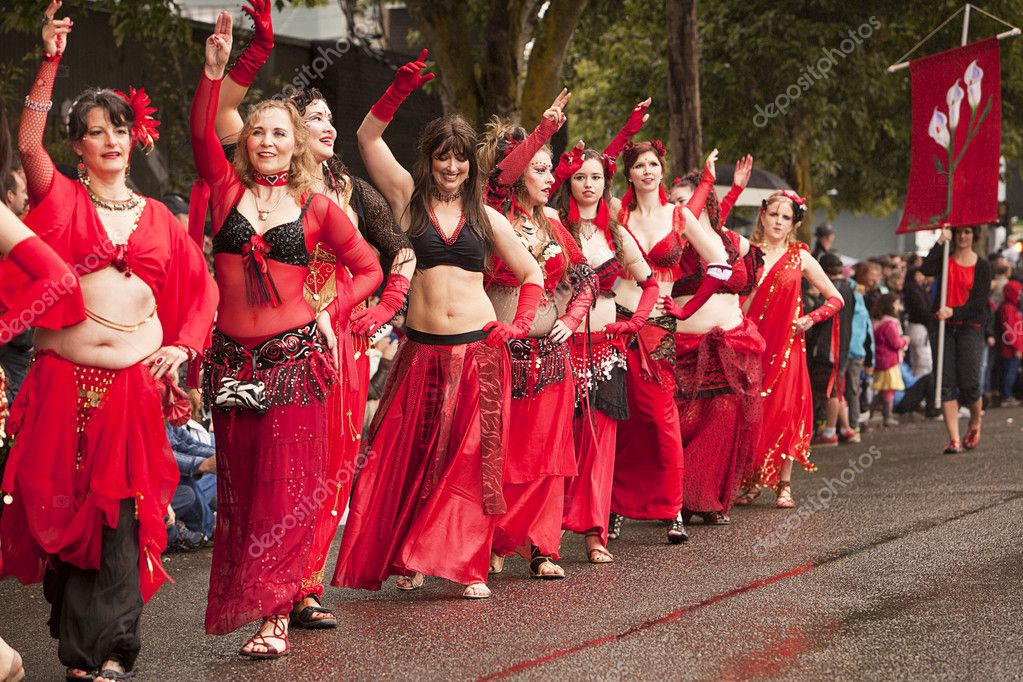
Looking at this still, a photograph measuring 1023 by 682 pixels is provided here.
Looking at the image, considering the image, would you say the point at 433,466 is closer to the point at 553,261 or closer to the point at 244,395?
the point at 553,261

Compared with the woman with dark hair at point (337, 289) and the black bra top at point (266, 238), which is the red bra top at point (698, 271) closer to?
the woman with dark hair at point (337, 289)

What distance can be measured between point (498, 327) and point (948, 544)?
2699mm

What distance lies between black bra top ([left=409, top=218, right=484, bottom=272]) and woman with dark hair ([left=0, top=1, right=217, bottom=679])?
1.57m

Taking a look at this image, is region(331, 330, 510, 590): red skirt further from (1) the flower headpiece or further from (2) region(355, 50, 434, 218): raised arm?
(1) the flower headpiece

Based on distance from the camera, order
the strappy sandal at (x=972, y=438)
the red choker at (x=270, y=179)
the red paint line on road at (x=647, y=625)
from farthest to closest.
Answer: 1. the strappy sandal at (x=972, y=438)
2. the red choker at (x=270, y=179)
3. the red paint line on road at (x=647, y=625)

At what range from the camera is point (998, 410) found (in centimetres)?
1798

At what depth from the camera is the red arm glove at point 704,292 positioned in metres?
8.16

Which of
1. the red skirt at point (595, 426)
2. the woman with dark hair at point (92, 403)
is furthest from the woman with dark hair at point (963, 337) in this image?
the woman with dark hair at point (92, 403)

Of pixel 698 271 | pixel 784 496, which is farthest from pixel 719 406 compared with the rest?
pixel 784 496

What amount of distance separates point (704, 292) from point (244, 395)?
3640 mm

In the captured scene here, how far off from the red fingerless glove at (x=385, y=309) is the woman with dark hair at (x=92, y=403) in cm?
80

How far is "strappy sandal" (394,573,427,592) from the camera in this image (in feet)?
21.9

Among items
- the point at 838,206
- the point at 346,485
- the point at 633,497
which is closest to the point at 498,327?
the point at 346,485

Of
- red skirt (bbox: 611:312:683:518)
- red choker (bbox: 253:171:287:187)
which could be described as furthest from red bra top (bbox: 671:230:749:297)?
red choker (bbox: 253:171:287:187)
